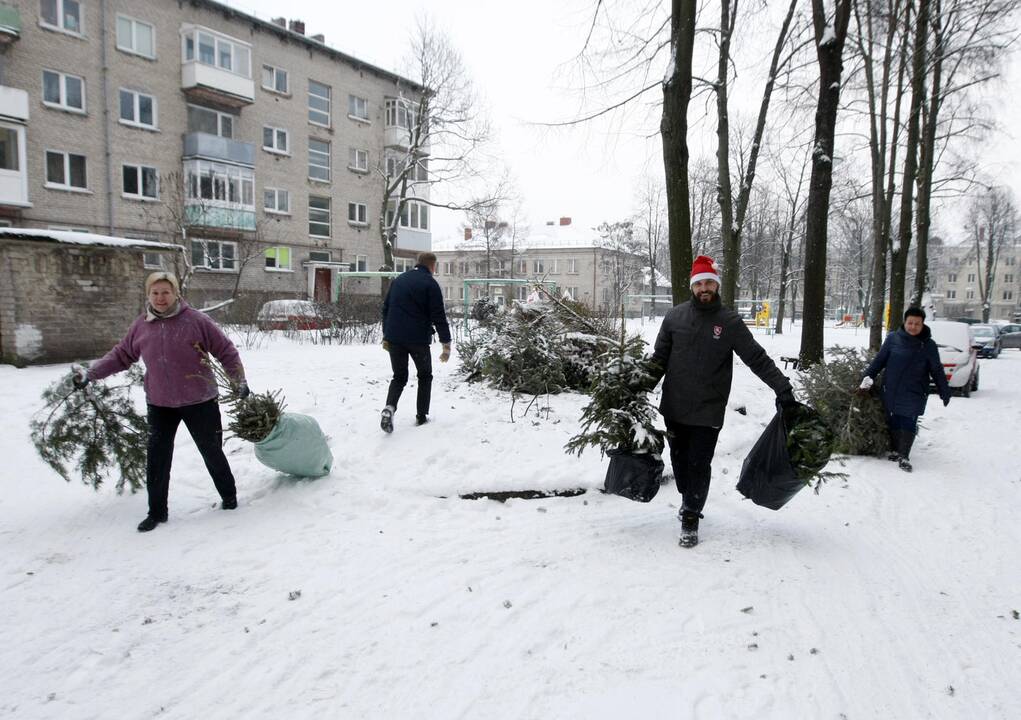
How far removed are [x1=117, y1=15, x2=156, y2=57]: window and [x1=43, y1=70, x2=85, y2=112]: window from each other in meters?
2.43

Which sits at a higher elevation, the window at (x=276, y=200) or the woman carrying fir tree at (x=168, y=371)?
the window at (x=276, y=200)

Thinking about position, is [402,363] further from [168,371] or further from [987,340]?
[987,340]

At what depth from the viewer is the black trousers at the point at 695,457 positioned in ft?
14.2

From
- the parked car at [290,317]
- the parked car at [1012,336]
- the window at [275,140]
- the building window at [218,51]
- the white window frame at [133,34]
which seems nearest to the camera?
the parked car at [290,317]

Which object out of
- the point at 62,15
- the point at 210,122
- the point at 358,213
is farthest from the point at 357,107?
the point at 62,15

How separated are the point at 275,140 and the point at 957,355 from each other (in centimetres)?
2987

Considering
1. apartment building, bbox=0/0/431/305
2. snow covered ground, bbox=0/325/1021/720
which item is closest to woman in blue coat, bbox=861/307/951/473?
snow covered ground, bbox=0/325/1021/720

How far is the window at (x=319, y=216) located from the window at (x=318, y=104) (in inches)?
156

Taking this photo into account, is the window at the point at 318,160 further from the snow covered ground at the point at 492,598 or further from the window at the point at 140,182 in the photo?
the snow covered ground at the point at 492,598

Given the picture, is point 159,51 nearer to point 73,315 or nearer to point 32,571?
point 73,315

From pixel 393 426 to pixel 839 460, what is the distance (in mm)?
4787

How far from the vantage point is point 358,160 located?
119 ft

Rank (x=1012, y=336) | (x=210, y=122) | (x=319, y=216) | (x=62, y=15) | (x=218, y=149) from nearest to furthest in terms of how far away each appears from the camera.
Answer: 1. (x=62, y=15)
2. (x=218, y=149)
3. (x=210, y=122)
4. (x=1012, y=336)
5. (x=319, y=216)

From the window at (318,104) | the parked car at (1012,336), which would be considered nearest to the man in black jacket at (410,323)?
the window at (318,104)
